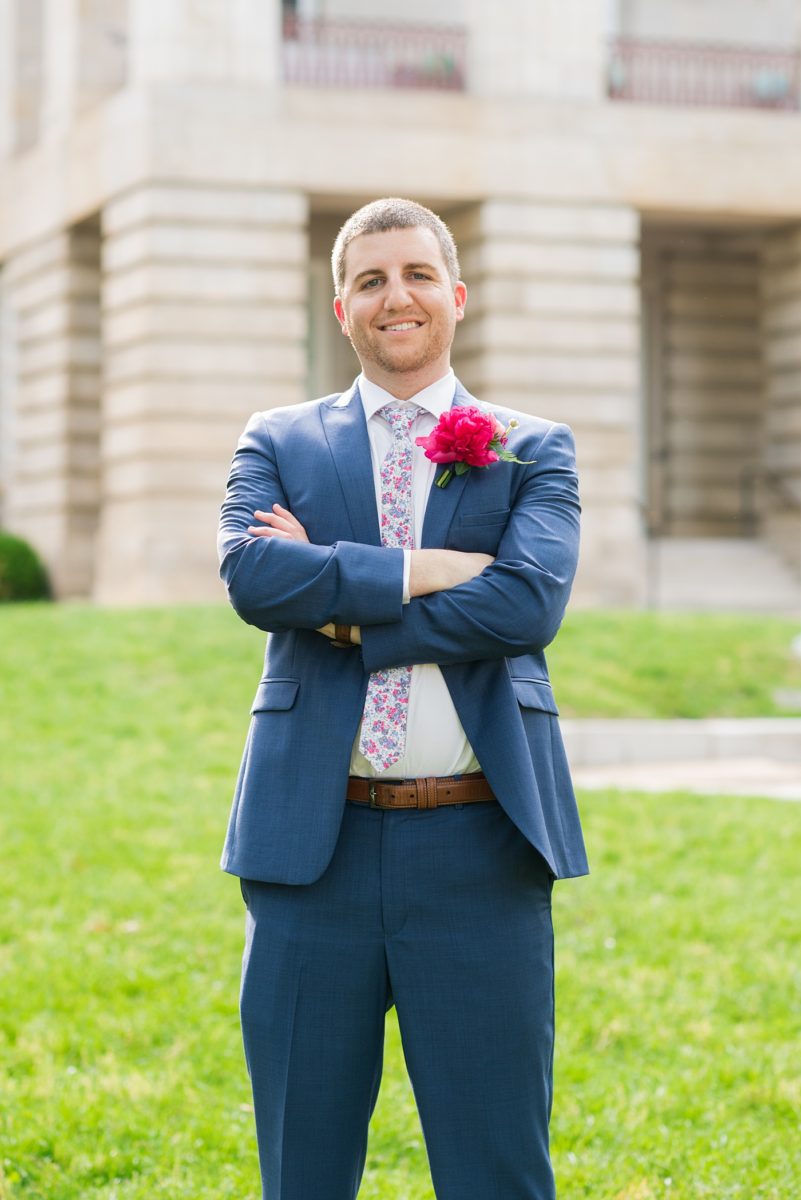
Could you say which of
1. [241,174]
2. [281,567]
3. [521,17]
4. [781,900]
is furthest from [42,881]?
[521,17]

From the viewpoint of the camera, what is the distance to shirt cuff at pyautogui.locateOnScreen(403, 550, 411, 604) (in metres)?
3.53

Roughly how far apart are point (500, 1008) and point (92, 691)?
918 centimetres

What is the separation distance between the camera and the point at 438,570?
141 inches

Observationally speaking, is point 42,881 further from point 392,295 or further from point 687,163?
point 687,163

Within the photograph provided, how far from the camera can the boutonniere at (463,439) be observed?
139 inches

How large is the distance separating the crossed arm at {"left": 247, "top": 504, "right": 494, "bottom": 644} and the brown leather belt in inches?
12.3

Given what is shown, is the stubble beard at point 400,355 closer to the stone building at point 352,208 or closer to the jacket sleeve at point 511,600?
the jacket sleeve at point 511,600

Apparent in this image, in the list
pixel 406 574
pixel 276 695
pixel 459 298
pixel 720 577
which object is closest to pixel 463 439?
pixel 406 574

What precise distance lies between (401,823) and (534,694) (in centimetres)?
42

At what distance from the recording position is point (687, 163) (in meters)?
20.8

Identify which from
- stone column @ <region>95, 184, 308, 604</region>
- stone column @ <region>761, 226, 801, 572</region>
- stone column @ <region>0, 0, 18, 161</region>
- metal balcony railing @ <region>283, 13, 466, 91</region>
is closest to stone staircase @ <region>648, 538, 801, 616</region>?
stone column @ <region>761, 226, 801, 572</region>

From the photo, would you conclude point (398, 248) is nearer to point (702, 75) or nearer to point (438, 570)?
point (438, 570)

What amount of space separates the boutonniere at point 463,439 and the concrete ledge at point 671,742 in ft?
28.3

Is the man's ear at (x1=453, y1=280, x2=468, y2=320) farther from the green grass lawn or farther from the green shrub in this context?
the green shrub
